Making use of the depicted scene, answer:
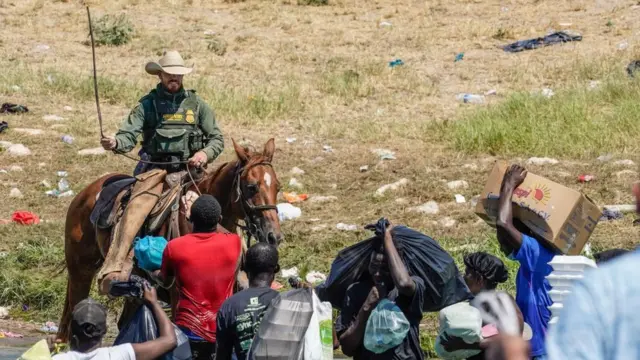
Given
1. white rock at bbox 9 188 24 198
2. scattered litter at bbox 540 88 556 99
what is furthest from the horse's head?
scattered litter at bbox 540 88 556 99

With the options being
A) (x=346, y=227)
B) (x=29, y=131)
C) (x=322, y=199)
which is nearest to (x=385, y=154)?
(x=322, y=199)

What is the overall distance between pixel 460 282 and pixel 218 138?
138 inches

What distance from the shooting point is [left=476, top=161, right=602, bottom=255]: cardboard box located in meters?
6.26

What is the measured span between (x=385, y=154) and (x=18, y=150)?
452cm

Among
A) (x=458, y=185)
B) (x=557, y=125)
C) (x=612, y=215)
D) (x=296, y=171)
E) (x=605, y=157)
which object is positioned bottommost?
(x=296, y=171)

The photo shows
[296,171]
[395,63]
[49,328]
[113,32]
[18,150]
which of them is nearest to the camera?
[49,328]

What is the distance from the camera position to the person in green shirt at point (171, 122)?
8711 millimetres

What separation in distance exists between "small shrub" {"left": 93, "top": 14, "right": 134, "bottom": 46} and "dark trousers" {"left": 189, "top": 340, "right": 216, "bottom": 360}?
51.1ft

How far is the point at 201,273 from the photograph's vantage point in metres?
6.24

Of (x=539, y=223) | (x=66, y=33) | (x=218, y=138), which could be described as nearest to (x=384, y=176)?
(x=218, y=138)

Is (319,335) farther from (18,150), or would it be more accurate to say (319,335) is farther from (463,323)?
(18,150)

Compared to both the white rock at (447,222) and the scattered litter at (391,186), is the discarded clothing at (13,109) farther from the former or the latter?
the white rock at (447,222)

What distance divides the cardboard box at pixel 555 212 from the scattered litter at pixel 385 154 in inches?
325

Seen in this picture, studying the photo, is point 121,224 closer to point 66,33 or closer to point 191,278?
point 191,278
